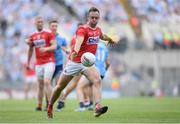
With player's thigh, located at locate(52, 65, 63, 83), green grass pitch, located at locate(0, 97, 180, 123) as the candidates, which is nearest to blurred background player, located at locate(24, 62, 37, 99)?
player's thigh, located at locate(52, 65, 63, 83)

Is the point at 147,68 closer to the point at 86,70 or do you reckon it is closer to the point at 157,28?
the point at 157,28

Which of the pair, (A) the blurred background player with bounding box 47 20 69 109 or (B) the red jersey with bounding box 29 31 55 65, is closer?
(B) the red jersey with bounding box 29 31 55 65

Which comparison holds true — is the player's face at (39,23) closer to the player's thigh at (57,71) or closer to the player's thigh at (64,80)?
the player's thigh at (57,71)

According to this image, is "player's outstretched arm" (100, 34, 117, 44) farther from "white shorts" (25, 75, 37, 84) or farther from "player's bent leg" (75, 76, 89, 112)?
"white shorts" (25, 75, 37, 84)

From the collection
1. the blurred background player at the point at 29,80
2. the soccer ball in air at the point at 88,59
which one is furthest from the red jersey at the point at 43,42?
the blurred background player at the point at 29,80

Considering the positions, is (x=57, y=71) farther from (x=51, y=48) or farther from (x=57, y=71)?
(x=51, y=48)

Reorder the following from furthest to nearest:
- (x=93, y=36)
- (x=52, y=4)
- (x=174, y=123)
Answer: (x=52, y=4)
(x=93, y=36)
(x=174, y=123)

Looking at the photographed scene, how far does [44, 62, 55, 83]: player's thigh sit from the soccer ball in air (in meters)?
4.15

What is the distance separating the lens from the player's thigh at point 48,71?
17297mm

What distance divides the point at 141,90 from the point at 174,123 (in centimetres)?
2298

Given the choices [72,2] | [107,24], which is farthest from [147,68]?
[72,2]

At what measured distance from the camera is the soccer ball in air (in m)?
13.1

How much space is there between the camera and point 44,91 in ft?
58.7

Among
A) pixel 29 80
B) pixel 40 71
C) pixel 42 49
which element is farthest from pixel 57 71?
pixel 29 80
